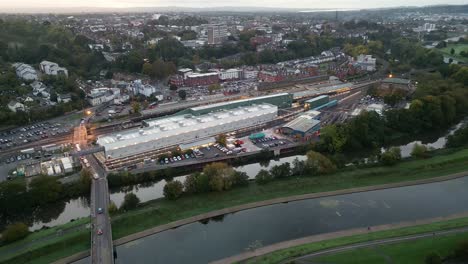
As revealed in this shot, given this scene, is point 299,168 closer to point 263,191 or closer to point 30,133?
point 263,191

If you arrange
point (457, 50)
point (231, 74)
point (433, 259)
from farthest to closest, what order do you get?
point (457, 50), point (231, 74), point (433, 259)

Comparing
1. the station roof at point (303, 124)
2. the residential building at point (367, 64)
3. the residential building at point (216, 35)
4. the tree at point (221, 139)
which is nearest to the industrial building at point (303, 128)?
the station roof at point (303, 124)

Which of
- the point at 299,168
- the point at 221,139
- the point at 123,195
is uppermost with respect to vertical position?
the point at 221,139

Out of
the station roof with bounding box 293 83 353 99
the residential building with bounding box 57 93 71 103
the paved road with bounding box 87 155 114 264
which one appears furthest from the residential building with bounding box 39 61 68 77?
the station roof with bounding box 293 83 353 99

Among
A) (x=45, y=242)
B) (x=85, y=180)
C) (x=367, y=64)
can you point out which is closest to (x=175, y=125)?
(x=85, y=180)

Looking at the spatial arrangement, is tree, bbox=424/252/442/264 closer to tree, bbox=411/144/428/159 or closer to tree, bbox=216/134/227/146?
tree, bbox=411/144/428/159
